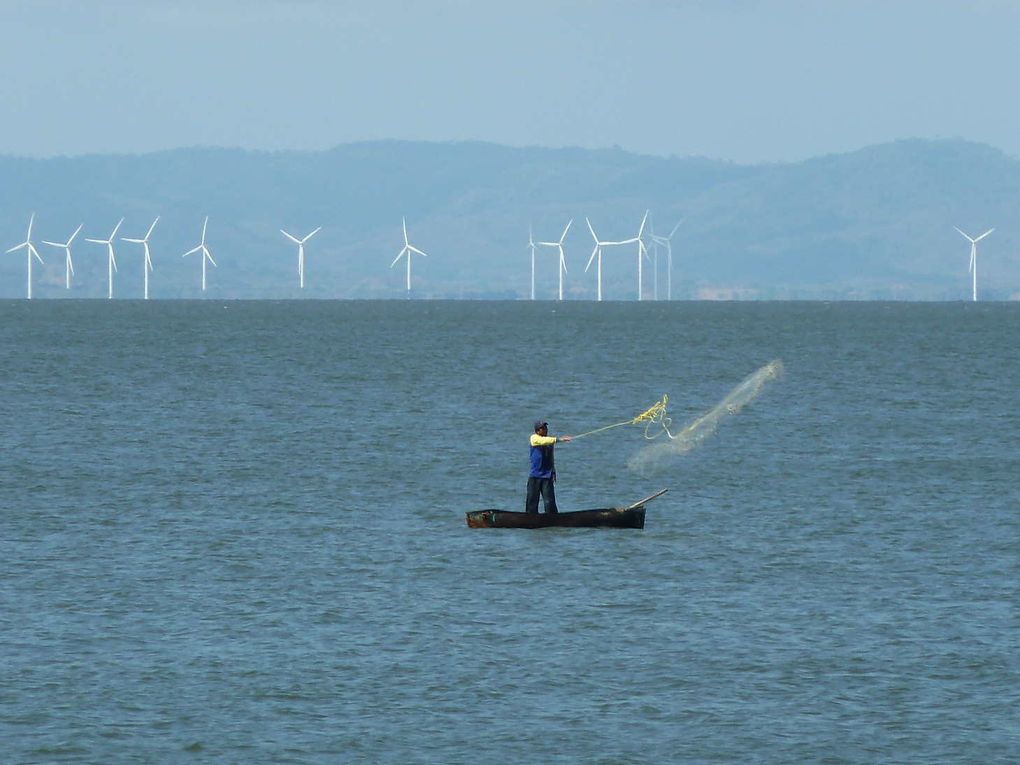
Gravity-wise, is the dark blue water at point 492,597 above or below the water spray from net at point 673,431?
below


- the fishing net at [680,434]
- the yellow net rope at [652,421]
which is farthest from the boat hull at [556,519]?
the fishing net at [680,434]

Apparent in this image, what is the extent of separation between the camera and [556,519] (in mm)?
50625

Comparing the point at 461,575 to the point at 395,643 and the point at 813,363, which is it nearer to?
the point at 395,643

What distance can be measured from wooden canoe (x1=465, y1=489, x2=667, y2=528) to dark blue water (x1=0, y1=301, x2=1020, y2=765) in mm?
362

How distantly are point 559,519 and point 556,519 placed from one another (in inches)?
3.1

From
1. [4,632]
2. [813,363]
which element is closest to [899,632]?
[4,632]

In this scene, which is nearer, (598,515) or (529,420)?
(598,515)

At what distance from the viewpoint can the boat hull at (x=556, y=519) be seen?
165 ft

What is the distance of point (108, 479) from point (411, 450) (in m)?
14.4

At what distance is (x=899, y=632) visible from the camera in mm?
37500

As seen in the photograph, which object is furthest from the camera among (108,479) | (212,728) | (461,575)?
(108,479)

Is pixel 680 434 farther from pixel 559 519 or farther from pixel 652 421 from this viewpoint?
pixel 559 519

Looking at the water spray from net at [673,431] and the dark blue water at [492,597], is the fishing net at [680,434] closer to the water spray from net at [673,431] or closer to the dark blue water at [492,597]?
the water spray from net at [673,431]

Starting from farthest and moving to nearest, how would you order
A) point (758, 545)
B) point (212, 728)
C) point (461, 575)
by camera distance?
point (758, 545) < point (461, 575) < point (212, 728)
